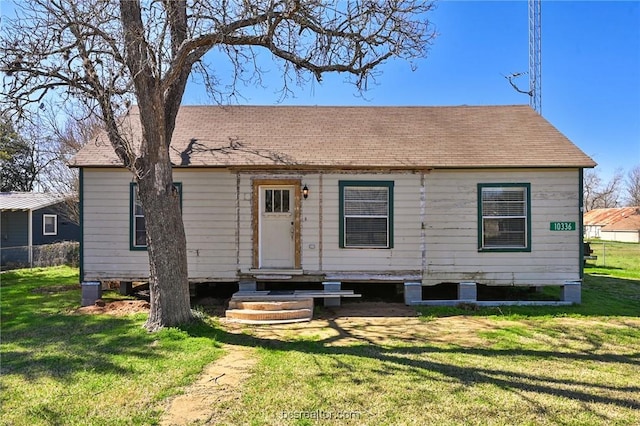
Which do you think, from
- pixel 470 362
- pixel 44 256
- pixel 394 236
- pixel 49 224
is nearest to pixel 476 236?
pixel 394 236

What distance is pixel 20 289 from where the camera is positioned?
1029 centimetres

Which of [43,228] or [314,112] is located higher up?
[314,112]

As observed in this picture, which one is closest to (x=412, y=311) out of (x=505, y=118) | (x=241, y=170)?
(x=241, y=170)

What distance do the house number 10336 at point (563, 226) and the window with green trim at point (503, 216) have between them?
592 mm

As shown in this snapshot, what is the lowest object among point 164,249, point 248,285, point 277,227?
point 248,285

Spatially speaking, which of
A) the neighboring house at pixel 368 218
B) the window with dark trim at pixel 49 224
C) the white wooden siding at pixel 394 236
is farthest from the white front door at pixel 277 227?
the window with dark trim at pixel 49 224

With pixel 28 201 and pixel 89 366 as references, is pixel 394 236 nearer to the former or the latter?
pixel 89 366

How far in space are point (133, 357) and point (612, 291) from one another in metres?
11.4

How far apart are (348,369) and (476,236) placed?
199 inches

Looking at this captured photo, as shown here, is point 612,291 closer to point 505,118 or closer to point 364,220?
point 505,118

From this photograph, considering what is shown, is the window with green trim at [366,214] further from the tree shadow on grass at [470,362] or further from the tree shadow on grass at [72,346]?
the tree shadow on grass at [72,346]

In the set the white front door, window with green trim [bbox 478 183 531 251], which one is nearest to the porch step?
the white front door

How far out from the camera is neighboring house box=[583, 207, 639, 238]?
151ft

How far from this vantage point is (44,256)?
15.1 meters
